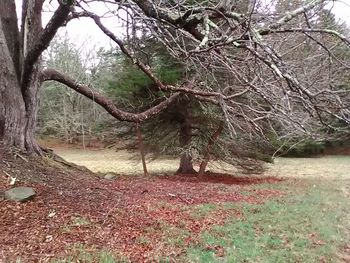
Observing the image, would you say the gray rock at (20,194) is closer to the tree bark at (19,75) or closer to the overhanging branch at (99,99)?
the tree bark at (19,75)

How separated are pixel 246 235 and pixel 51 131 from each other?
3149cm

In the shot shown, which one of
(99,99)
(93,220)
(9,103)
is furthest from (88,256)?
(99,99)

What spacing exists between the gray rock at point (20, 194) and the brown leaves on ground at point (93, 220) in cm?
11

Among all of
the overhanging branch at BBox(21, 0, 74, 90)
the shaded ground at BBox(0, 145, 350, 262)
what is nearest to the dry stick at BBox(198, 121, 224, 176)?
the shaded ground at BBox(0, 145, 350, 262)

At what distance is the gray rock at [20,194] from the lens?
21.1 feet

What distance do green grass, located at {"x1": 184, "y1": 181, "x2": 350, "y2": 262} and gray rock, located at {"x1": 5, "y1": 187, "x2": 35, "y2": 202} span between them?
267 cm

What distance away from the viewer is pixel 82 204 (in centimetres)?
687

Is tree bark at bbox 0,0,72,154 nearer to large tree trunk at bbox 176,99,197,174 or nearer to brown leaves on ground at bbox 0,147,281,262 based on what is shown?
brown leaves on ground at bbox 0,147,281,262

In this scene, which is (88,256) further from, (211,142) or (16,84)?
(211,142)

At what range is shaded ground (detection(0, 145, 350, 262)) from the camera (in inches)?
210

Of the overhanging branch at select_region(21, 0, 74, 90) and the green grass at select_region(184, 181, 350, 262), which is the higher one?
the overhanging branch at select_region(21, 0, 74, 90)

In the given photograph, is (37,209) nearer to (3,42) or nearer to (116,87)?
(3,42)

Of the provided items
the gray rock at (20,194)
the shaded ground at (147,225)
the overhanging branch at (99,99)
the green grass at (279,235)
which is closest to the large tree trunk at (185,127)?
the overhanging branch at (99,99)

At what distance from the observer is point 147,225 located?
21.4ft
